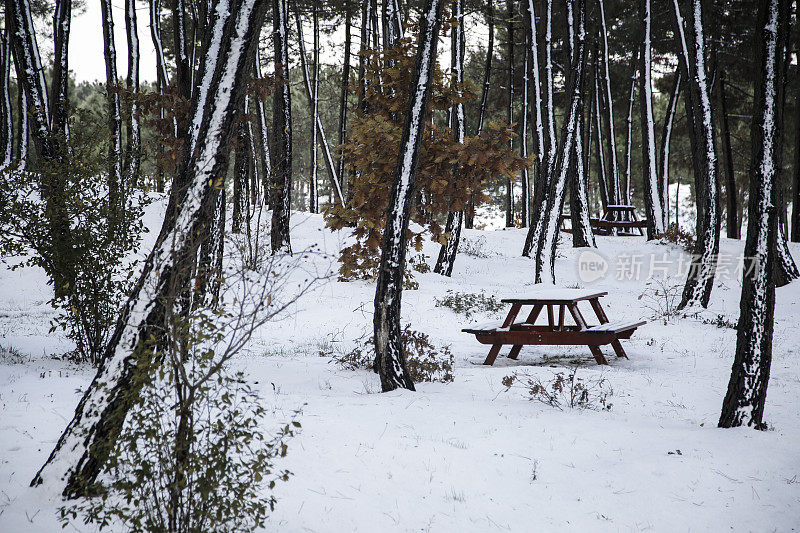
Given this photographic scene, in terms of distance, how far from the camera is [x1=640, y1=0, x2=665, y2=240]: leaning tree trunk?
15.9 metres

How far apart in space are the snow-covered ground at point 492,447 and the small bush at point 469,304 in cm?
247

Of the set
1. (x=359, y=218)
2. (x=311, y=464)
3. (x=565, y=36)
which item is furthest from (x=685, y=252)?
(x=311, y=464)

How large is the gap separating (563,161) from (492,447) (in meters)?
8.71

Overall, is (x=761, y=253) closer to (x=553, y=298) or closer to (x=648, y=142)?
(x=553, y=298)

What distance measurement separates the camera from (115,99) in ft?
50.2

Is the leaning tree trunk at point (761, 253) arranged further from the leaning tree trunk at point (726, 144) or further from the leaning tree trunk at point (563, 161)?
the leaning tree trunk at point (726, 144)

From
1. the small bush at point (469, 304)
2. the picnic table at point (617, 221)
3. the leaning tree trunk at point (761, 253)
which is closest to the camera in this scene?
the leaning tree trunk at point (761, 253)

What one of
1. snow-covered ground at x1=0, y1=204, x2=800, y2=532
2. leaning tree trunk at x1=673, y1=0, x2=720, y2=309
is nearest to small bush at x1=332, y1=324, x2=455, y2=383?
snow-covered ground at x1=0, y1=204, x2=800, y2=532

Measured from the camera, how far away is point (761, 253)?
432cm

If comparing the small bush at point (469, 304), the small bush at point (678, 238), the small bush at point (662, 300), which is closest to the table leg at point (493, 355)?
the small bush at point (469, 304)

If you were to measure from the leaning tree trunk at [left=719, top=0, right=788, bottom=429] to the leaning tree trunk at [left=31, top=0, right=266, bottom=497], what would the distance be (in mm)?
3717

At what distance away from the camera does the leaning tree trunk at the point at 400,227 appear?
5402mm

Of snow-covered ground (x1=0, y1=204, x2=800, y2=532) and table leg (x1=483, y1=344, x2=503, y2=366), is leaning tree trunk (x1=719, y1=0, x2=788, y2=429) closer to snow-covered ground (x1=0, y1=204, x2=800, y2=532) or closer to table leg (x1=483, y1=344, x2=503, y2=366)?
snow-covered ground (x1=0, y1=204, x2=800, y2=532)

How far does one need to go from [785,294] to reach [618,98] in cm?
1517
